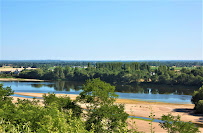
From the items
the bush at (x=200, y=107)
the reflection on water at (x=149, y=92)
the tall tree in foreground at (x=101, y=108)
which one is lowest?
the reflection on water at (x=149, y=92)

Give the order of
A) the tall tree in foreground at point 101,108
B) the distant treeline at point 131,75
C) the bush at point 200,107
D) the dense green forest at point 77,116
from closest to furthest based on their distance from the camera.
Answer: the dense green forest at point 77,116 < the tall tree in foreground at point 101,108 < the bush at point 200,107 < the distant treeline at point 131,75

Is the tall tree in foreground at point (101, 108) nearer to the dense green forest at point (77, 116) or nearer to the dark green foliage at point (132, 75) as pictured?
the dense green forest at point (77, 116)

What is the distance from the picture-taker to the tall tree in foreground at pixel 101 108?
19684 mm

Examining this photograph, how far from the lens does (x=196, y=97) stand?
133 feet

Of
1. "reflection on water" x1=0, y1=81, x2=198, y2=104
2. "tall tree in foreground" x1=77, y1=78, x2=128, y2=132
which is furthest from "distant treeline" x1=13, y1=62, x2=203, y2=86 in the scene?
"tall tree in foreground" x1=77, y1=78, x2=128, y2=132

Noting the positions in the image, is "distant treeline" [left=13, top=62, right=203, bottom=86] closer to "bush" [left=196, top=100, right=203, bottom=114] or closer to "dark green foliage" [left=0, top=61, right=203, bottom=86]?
"dark green foliage" [left=0, top=61, right=203, bottom=86]

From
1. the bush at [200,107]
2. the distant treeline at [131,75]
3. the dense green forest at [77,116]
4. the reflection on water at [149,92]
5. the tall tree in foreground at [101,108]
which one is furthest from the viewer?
the distant treeline at [131,75]

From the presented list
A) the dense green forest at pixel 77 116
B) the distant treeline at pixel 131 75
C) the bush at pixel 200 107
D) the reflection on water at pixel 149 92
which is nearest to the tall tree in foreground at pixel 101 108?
the dense green forest at pixel 77 116

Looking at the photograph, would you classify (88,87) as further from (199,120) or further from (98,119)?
(199,120)

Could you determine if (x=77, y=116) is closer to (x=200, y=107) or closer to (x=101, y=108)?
(x=101, y=108)

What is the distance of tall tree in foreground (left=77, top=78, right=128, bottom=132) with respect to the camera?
1968cm

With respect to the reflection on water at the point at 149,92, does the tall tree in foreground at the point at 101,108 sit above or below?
above

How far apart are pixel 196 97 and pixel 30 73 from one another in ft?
275

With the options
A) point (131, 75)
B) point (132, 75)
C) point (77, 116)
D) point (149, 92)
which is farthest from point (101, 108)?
point (132, 75)
